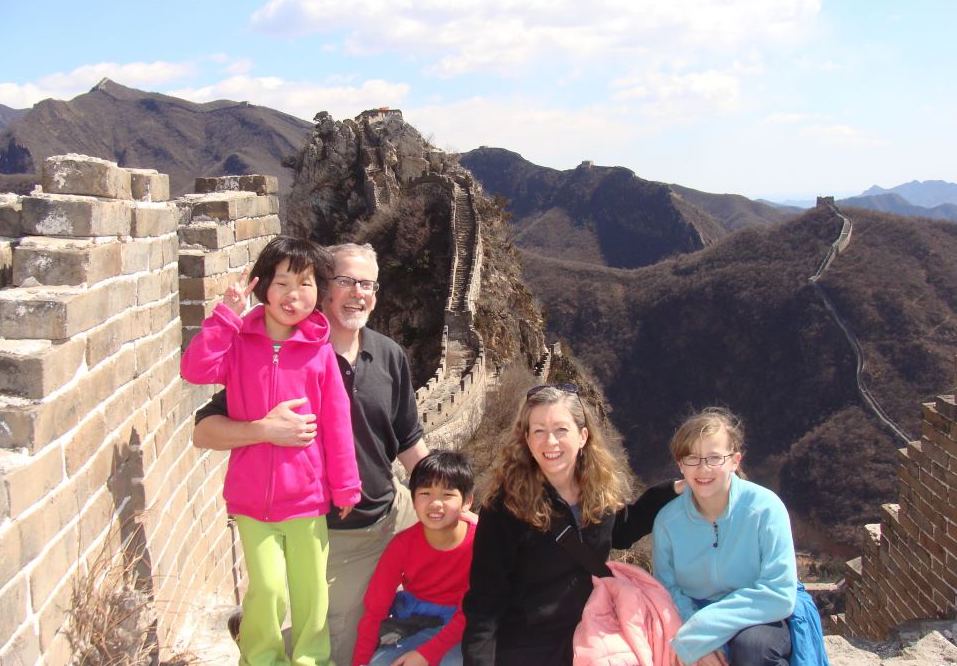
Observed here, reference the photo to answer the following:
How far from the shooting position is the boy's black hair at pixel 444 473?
3592mm

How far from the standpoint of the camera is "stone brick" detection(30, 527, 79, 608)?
7.71ft

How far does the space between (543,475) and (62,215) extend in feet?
7.30

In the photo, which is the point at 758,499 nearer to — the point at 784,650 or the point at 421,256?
the point at 784,650

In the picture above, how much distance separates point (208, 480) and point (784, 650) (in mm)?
3128

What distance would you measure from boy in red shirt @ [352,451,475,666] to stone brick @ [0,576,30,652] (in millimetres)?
1614

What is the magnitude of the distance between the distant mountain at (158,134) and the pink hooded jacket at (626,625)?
5832 cm

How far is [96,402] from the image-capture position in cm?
282

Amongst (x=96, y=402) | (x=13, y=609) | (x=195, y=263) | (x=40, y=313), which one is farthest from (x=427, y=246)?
(x=13, y=609)

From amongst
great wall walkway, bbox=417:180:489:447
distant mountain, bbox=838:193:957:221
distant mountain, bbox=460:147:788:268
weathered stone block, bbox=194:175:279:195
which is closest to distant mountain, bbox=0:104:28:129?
distant mountain, bbox=460:147:788:268

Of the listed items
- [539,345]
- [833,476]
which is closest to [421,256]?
[539,345]

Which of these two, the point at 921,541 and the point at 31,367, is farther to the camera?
the point at 921,541

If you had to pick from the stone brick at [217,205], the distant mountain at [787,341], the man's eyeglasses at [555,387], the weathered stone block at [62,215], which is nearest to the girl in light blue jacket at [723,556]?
the man's eyeglasses at [555,387]

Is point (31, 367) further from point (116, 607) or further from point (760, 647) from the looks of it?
point (760, 647)

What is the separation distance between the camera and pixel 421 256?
1163 inches
